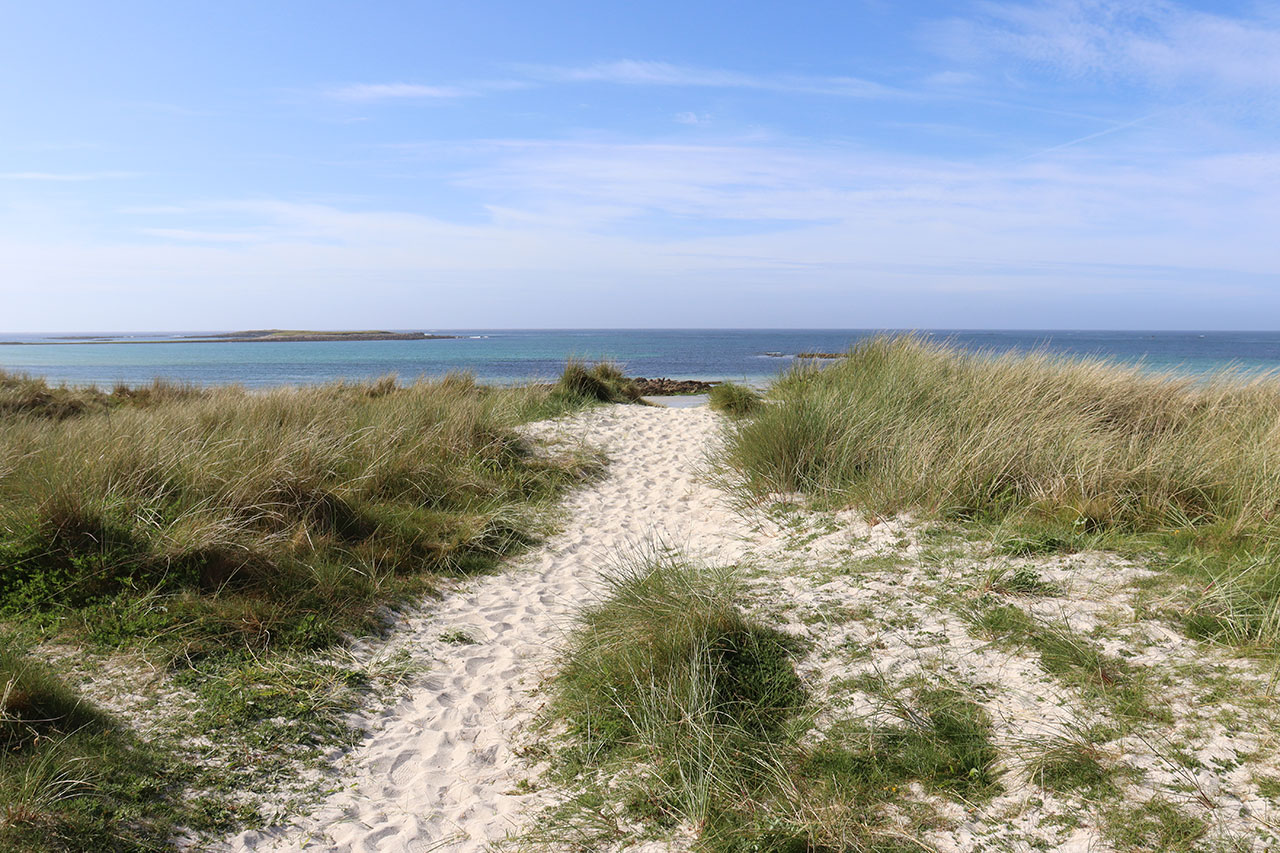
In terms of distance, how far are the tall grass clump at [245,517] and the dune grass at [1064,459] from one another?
3.17 metres

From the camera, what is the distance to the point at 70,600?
4238mm

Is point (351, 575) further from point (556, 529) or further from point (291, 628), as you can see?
point (556, 529)

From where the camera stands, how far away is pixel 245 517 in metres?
5.47

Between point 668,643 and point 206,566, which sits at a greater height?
point 206,566

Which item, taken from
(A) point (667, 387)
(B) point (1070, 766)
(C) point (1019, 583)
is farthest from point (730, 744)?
(A) point (667, 387)

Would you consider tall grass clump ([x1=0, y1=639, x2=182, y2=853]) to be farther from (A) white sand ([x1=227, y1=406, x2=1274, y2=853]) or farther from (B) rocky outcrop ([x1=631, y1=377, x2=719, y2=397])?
(B) rocky outcrop ([x1=631, y1=377, x2=719, y2=397])

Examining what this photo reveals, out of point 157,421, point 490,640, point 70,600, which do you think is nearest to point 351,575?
point 490,640

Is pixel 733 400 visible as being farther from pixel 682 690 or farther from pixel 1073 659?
pixel 682 690

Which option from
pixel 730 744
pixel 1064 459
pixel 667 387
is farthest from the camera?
pixel 667 387

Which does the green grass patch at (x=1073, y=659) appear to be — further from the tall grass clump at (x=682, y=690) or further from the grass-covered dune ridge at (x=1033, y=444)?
the grass-covered dune ridge at (x=1033, y=444)

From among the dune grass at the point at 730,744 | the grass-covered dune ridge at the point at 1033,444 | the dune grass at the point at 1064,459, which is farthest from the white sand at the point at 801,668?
the grass-covered dune ridge at the point at 1033,444

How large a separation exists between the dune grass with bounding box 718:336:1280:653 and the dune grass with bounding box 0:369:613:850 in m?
3.10

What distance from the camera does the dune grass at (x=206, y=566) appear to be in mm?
2957

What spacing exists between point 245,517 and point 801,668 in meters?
4.29
